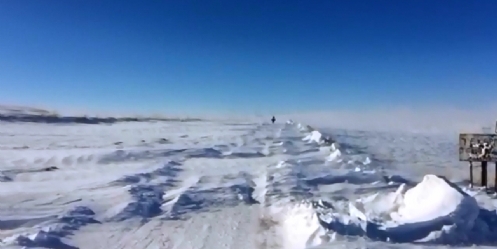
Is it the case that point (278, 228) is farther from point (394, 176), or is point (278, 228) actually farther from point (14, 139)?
point (14, 139)

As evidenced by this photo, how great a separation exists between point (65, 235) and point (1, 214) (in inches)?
73.3

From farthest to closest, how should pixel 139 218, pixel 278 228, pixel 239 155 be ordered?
pixel 239 155 < pixel 139 218 < pixel 278 228

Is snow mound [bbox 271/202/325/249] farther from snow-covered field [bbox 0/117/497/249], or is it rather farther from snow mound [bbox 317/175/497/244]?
snow mound [bbox 317/175/497/244]

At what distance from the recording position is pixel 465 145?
A: 1323cm

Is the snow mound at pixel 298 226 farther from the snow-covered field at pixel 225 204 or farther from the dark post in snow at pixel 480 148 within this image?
the dark post in snow at pixel 480 148

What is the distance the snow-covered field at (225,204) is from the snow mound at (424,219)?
0.02 meters

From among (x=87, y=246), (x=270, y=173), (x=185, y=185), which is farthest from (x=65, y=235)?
(x=270, y=173)

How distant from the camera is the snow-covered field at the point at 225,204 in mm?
7262

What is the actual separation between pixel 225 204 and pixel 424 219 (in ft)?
14.2

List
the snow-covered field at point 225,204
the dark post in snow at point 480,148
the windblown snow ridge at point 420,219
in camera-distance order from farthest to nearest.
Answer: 1. the dark post in snow at point 480,148
2. the snow-covered field at point 225,204
3. the windblown snow ridge at point 420,219

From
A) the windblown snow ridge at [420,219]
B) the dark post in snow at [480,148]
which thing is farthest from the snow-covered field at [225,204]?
the dark post in snow at [480,148]

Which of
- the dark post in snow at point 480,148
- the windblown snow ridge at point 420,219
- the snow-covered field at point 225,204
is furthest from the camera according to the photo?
the dark post in snow at point 480,148

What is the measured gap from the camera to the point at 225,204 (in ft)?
33.7

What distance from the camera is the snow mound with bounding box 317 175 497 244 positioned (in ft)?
23.4
